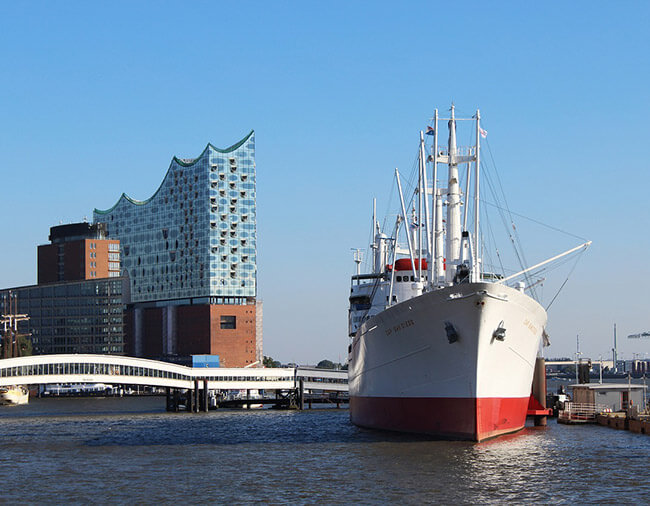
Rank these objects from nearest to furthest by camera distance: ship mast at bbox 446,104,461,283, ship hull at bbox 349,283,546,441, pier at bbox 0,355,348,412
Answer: ship hull at bbox 349,283,546,441, ship mast at bbox 446,104,461,283, pier at bbox 0,355,348,412

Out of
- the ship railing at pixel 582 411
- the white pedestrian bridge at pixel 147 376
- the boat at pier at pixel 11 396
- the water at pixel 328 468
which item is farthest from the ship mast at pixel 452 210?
the boat at pier at pixel 11 396

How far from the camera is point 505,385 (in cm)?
5528

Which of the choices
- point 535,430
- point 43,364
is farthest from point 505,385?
point 43,364

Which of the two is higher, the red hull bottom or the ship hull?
the ship hull

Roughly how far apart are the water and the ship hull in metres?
1.38

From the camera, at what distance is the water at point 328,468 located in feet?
131

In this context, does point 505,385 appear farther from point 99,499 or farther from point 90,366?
point 90,366

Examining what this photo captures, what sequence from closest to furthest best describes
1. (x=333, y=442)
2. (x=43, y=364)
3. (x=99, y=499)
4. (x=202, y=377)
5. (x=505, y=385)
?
(x=99, y=499)
(x=505, y=385)
(x=333, y=442)
(x=43, y=364)
(x=202, y=377)

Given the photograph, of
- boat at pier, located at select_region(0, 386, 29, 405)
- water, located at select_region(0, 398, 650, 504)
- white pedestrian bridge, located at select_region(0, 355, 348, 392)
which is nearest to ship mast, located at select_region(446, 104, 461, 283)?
water, located at select_region(0, 398, 650, 504)

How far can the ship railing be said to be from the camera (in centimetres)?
8144

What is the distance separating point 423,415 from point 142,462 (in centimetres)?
1560

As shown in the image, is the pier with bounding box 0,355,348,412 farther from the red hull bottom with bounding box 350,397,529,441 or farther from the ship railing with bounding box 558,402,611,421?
the red hull bottom with bounding box 350,397,529,441

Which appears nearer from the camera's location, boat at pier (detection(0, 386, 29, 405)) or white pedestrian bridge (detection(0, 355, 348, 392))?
white pedestrian bridge (detection(0, 355, 348, 392))

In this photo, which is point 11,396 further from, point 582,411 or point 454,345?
point 454,345
